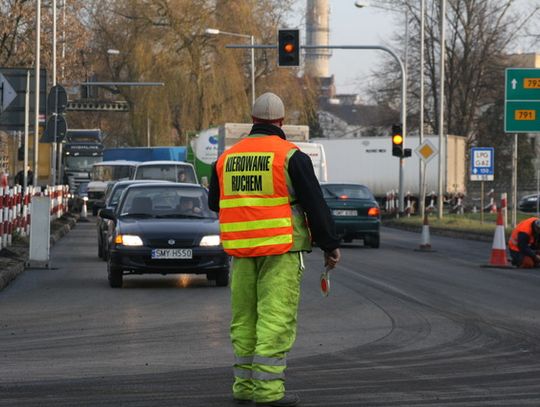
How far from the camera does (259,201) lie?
848 centimetres

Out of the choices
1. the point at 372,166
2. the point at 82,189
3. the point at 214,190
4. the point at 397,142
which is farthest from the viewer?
the point at 372,166

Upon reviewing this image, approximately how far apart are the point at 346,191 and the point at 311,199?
23977 millimetres

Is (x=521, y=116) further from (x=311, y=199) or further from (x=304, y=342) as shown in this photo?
(x=311, y=199)

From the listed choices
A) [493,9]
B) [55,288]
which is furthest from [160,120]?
[55,288]

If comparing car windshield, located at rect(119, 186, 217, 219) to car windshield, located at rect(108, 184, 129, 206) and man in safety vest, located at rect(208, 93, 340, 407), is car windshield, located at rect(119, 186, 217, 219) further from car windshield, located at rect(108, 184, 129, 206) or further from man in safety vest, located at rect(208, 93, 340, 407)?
man in safety vest, located at rect(208, 93, 340, 407)

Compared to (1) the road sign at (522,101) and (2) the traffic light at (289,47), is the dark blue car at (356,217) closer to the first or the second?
(1) the road sign at (522,101)

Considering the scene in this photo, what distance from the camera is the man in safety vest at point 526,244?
926 inches

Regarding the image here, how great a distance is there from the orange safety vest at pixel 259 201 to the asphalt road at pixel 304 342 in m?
0.96

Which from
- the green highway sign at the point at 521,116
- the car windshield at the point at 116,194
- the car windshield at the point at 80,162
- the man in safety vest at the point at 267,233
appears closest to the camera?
the man in safety vest at the point at 267,233

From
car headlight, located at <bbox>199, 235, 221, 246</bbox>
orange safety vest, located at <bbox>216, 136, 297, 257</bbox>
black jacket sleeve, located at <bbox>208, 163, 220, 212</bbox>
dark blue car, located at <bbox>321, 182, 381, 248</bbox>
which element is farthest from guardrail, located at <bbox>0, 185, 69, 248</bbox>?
orange safety vest, located at <bbox>216, 136, 297, 257</bbox>

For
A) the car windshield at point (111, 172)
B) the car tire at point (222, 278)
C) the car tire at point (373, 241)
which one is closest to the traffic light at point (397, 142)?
the car windshield at point (111, 172)

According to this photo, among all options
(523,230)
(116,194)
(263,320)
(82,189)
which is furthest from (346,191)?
(82,189)

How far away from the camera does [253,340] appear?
27.6 ft

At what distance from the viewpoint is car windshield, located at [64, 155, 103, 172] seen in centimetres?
6950
